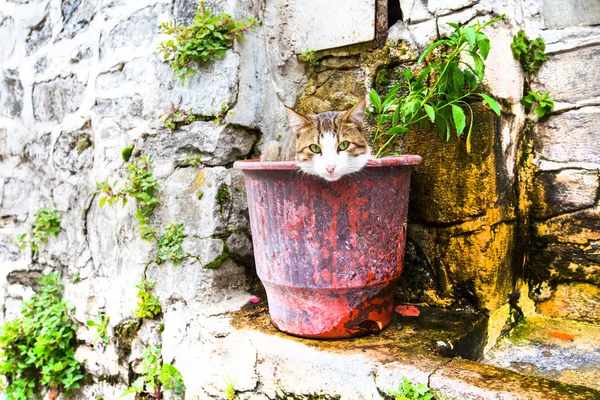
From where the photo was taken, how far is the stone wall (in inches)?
75.9

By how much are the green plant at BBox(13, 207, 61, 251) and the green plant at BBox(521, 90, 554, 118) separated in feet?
8.43

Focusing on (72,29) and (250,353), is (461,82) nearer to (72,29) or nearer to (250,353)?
(250,353)

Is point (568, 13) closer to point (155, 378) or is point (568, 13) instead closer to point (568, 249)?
point (568, 249)

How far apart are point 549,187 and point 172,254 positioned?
1.64 m

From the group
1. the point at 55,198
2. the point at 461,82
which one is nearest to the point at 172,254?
the point at 55,198

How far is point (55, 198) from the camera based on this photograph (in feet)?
9.55

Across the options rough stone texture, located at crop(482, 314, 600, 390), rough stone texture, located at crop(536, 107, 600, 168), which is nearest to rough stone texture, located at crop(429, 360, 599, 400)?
rough stone texture, located at crop(482, 314, 600, 390)

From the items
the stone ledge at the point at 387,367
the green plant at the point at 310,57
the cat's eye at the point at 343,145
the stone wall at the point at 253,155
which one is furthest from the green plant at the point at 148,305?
the green plant at the point at 310,57

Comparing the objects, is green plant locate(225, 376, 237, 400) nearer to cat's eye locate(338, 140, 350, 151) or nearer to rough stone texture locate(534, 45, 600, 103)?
cat's eye locate(338, 140, 350, 151)

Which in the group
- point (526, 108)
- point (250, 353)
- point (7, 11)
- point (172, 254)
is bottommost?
point (250, 353)

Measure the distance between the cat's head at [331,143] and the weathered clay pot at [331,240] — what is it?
0.05 meters

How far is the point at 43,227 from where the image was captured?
9.56ft

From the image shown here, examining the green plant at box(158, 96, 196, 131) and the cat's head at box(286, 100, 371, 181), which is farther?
the green plant at box(158, 96, 196, 131)

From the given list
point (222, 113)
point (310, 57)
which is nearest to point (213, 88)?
point (222, 113)
